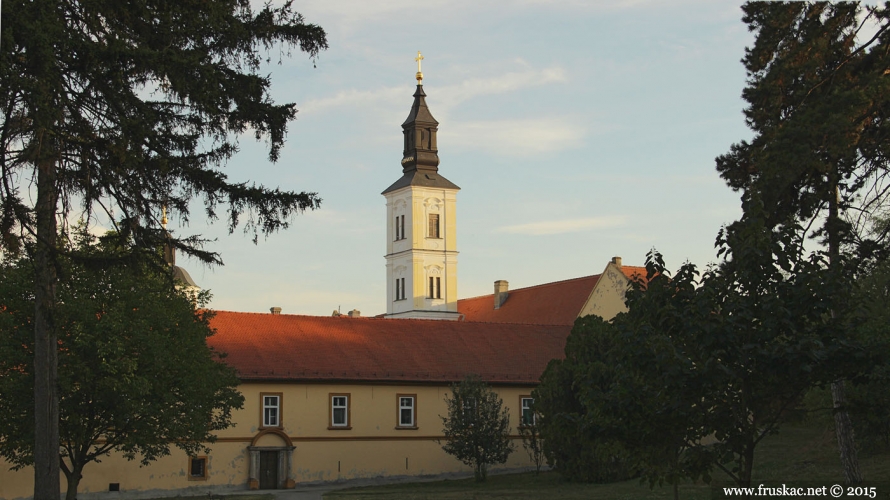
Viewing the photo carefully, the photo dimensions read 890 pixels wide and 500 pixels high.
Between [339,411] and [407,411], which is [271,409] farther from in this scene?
[407,411]

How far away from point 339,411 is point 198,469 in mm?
Result: 5252

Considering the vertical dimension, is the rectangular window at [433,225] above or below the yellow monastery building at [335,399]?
above

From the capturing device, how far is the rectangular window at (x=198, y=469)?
33875mm

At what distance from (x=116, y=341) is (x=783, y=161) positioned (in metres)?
15.5

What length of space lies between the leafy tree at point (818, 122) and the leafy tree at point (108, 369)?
1383 cm

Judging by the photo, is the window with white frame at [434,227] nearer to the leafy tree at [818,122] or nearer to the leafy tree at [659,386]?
the leafy tree at [818,122]

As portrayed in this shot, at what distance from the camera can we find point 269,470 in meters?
35.1

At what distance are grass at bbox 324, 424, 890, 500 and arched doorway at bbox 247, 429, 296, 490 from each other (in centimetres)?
283

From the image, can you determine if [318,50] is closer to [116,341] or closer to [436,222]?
[116,341]

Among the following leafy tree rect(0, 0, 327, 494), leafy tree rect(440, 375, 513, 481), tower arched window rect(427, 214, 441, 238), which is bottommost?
leafy tree rect(440, 375, 513, 481)

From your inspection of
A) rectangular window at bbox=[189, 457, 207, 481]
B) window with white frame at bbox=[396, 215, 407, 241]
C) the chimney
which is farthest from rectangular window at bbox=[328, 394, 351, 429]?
window with white frame at bbox=[396, 215, 407, 241]

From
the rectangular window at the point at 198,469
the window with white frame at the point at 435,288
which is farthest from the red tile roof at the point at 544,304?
the rectangular window at the point at 198,469

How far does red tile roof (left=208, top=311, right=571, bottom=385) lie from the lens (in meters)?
36.4

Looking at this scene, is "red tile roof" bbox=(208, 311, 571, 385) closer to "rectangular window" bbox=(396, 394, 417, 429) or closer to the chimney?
"rectangular window" bbox=(396, 394, 417, 429)
